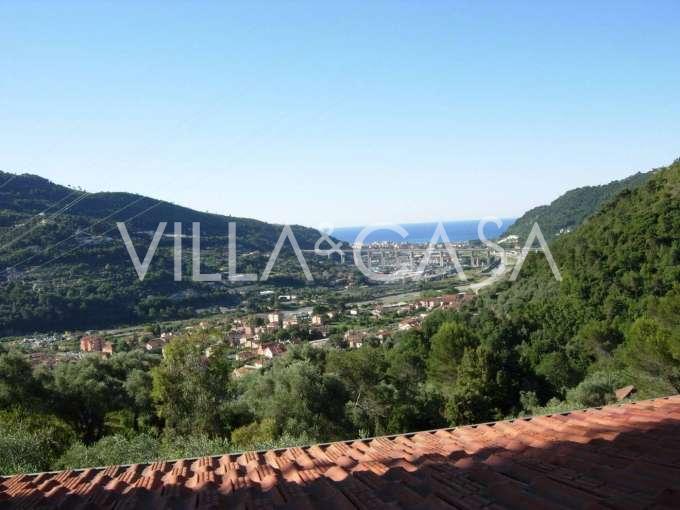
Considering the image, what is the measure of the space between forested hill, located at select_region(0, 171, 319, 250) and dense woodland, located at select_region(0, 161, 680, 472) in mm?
28329

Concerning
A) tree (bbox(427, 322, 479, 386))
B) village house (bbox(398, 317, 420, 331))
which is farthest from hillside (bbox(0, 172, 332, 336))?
tree (bbox(427, 322, 479, 386))

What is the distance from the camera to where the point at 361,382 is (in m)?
15.0

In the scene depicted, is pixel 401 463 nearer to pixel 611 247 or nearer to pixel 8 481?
pixel 8 481

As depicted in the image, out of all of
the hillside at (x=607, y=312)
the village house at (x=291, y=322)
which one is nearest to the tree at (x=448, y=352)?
the hillside at (x=607, y=312)

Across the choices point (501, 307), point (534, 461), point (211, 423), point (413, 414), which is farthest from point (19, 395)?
point (501, 307)

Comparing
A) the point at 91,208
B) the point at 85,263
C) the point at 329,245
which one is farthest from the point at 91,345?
the point at 329,245

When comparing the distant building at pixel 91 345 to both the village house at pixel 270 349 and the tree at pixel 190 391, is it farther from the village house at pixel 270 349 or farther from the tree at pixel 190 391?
the tree at pixel 190 391

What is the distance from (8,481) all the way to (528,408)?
1461 cm

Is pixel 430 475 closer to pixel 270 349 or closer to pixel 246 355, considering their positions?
pixel 270 349

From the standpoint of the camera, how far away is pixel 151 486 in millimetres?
2543

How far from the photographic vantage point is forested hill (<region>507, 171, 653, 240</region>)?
2388 inches

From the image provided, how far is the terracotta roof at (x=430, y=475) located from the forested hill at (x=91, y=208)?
40233 millimetres

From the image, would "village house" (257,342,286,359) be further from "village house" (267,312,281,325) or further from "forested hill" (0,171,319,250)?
"forested hill" (0,171,319,250)

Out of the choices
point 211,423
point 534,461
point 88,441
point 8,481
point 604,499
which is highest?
point 604,499
